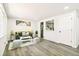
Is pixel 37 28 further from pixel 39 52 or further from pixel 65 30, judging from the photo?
pixel 65 30

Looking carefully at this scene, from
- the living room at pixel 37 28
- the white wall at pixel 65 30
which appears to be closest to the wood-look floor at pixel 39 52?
the living room at pixel 37 28

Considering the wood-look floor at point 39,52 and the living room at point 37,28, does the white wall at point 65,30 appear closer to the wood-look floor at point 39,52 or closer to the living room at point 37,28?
the living room at point 37,28

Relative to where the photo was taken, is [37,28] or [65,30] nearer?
[37,28]

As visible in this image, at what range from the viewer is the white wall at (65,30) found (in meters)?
3.03

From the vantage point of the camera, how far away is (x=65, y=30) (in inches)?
137

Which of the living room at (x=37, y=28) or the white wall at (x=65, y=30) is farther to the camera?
the white wall at (x=65, y=30)

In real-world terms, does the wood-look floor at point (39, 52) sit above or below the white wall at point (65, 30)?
below

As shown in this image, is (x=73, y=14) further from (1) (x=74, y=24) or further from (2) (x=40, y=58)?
(2) (x=40, y=58)

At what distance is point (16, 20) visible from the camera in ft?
7.17

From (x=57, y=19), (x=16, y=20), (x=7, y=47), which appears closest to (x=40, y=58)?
(x=16, y=20)

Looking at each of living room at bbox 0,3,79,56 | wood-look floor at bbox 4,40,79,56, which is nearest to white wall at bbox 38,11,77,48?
living room at bbox 0,3,79,56

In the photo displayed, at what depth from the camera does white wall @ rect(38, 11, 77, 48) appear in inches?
119

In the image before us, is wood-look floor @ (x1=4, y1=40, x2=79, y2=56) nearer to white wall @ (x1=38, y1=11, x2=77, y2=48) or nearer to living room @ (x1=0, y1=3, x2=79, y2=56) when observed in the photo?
living room @ (x1=0, y1=3, x2=79, y2=56)

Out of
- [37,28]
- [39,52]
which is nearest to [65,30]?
[37,28]
